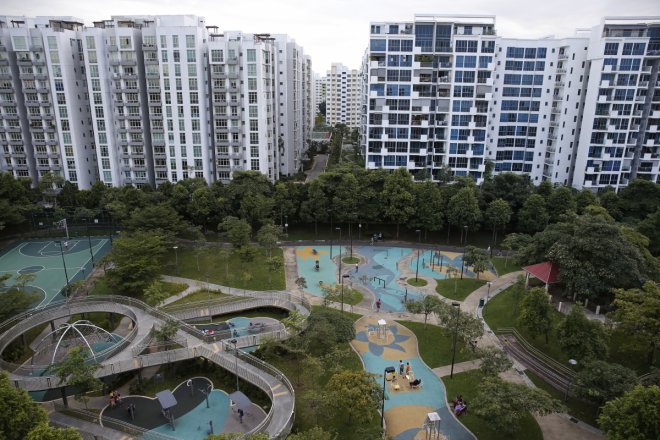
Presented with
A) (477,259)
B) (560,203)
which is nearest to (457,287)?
(477,259)

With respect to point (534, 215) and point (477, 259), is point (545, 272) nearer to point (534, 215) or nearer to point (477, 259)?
point (477, 259)

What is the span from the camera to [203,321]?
125 ft

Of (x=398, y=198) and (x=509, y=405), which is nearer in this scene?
(x=509, y=405)

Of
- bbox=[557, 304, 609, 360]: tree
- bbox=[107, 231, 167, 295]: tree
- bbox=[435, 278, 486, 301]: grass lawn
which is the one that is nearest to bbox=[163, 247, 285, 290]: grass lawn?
bbox=[107, 231, 167, 295]: tree

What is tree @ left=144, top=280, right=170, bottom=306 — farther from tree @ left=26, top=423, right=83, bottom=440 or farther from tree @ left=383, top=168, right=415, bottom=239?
tree @ left=383, top=168, right=415, bottom=239

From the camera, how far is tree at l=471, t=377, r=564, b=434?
75.2 feet

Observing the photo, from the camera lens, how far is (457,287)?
45094 millimetres

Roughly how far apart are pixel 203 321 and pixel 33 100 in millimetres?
52208

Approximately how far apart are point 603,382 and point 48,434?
1134 inches

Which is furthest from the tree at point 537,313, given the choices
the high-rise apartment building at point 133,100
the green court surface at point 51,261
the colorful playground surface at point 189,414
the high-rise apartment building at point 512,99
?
the high-rise apartment building at point 133,100

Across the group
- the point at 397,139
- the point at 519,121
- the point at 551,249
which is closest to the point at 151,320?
the point at 551,249

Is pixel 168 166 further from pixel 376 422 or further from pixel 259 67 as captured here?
pixel 376 422

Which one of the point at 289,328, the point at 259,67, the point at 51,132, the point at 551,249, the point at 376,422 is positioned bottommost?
the point at 376,422

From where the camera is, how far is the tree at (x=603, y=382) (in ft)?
78.5
